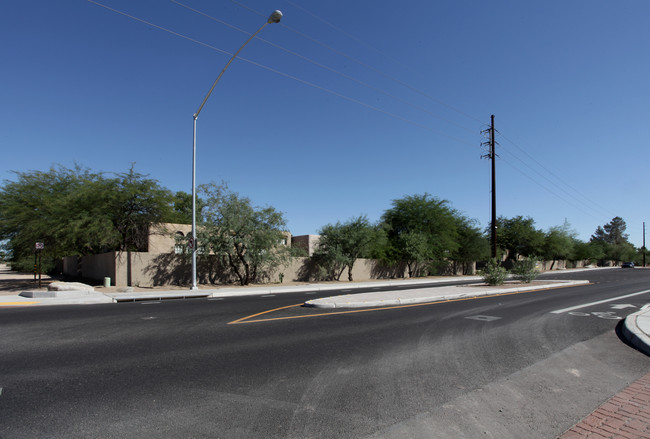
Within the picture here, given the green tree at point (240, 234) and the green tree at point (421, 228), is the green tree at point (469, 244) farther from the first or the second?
the green tree at point (240, 234)

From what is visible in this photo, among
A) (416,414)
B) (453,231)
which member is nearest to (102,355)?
(416,414)

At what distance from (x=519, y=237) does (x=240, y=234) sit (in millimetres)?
48107

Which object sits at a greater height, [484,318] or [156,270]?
[156,270]

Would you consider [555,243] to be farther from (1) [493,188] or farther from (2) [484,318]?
(2) [484,318]

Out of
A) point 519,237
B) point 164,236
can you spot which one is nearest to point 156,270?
point 164,236

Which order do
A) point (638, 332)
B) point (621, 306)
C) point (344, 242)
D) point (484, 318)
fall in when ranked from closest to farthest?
point (638, 332) < point (484, 318) < point (621, 306) < point (344, 242)

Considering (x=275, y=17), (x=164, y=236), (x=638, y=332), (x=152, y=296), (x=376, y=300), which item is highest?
(x=275, y=17)

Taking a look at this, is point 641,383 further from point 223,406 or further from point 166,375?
point 166,375

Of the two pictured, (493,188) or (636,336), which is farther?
(493,188)

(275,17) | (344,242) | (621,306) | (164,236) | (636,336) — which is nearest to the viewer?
(636,336)

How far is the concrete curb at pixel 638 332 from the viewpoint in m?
7.43

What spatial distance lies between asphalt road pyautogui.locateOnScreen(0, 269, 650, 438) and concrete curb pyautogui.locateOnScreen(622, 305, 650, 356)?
300 millimetres

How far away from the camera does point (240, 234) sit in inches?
1008

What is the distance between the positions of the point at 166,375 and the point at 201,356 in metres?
1.10
